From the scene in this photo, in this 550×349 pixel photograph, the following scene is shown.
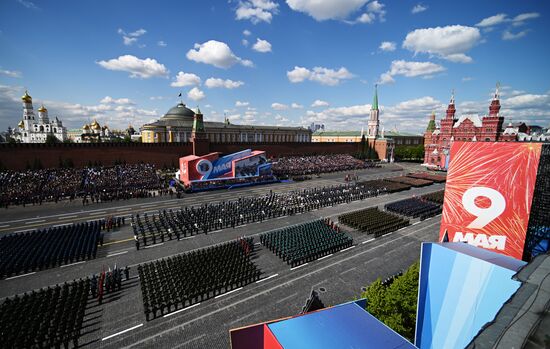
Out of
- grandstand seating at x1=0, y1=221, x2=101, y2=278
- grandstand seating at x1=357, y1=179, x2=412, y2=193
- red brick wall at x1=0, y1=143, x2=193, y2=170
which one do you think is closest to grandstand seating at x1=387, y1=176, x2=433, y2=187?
grandstand seating at x1=357, y1=179, x2=412, y2=193

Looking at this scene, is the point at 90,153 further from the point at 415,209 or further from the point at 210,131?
the point at 415,209

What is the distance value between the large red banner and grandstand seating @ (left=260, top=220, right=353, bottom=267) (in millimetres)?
6753

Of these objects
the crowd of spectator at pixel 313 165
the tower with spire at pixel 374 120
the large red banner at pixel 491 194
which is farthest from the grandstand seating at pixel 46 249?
the tower with spire at pixel 374 120

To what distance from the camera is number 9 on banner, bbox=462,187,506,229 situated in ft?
36.1

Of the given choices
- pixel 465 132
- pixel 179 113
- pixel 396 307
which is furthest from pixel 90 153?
pixel 465 132

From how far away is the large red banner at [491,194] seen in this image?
10266 millimetres

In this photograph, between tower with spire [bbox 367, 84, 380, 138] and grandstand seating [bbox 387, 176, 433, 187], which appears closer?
grandstand seating [bbox 387, 176, 433, 187]

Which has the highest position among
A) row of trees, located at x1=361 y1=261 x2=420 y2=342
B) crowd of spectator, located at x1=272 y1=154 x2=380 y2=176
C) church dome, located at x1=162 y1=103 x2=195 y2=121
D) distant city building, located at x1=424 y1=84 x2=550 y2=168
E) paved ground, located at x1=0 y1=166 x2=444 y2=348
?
church dome, located at x1=162 y1=103 x2=195 y2=121

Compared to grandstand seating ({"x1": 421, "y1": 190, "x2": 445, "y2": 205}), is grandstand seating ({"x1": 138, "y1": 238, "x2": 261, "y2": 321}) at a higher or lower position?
lower

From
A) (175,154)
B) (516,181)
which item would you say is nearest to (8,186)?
(175,154)

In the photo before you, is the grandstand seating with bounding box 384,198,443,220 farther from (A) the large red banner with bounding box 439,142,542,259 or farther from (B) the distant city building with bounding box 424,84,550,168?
(B) the distant city building with bounding box 424,84,550,168

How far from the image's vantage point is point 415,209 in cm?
2539

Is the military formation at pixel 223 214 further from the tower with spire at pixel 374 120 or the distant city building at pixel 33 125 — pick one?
the distant city building at pixel 33 125

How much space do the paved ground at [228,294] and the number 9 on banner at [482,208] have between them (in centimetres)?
508
